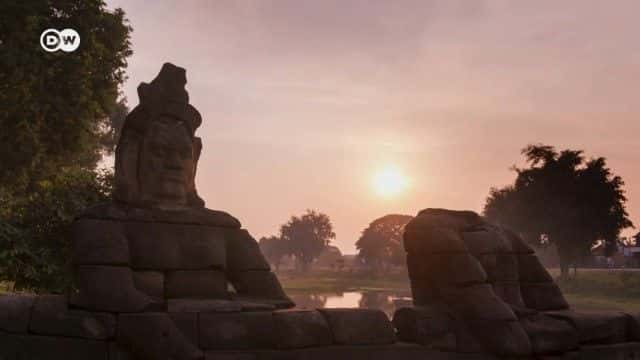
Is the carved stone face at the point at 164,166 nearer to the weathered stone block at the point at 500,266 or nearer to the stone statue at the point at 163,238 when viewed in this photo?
the stone statue at the point at 163,238

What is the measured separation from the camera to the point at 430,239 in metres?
7.29

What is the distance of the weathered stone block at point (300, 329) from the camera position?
245 inches

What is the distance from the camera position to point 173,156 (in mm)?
7219

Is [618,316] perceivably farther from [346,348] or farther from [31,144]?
[31,144]

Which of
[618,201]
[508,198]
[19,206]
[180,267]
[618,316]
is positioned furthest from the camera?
[508,198]

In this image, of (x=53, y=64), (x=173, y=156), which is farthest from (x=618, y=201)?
(x=173, y=156)

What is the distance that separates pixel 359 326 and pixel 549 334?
6.76 ft

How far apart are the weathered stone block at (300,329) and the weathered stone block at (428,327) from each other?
108cm

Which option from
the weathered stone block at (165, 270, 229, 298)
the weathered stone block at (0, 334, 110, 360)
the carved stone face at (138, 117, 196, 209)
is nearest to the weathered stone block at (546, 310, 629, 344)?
the weathered stone block at (165, 270, 229, 298)

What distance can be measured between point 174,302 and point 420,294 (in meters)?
2.93

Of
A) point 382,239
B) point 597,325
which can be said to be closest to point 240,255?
point 597,325

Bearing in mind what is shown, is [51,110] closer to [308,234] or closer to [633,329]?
[633,329]

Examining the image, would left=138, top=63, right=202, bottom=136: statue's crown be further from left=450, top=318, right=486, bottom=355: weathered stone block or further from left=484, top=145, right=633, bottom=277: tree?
left=484, top=145, right=633, bottom=277: tree

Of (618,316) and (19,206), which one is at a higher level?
(19,206)
